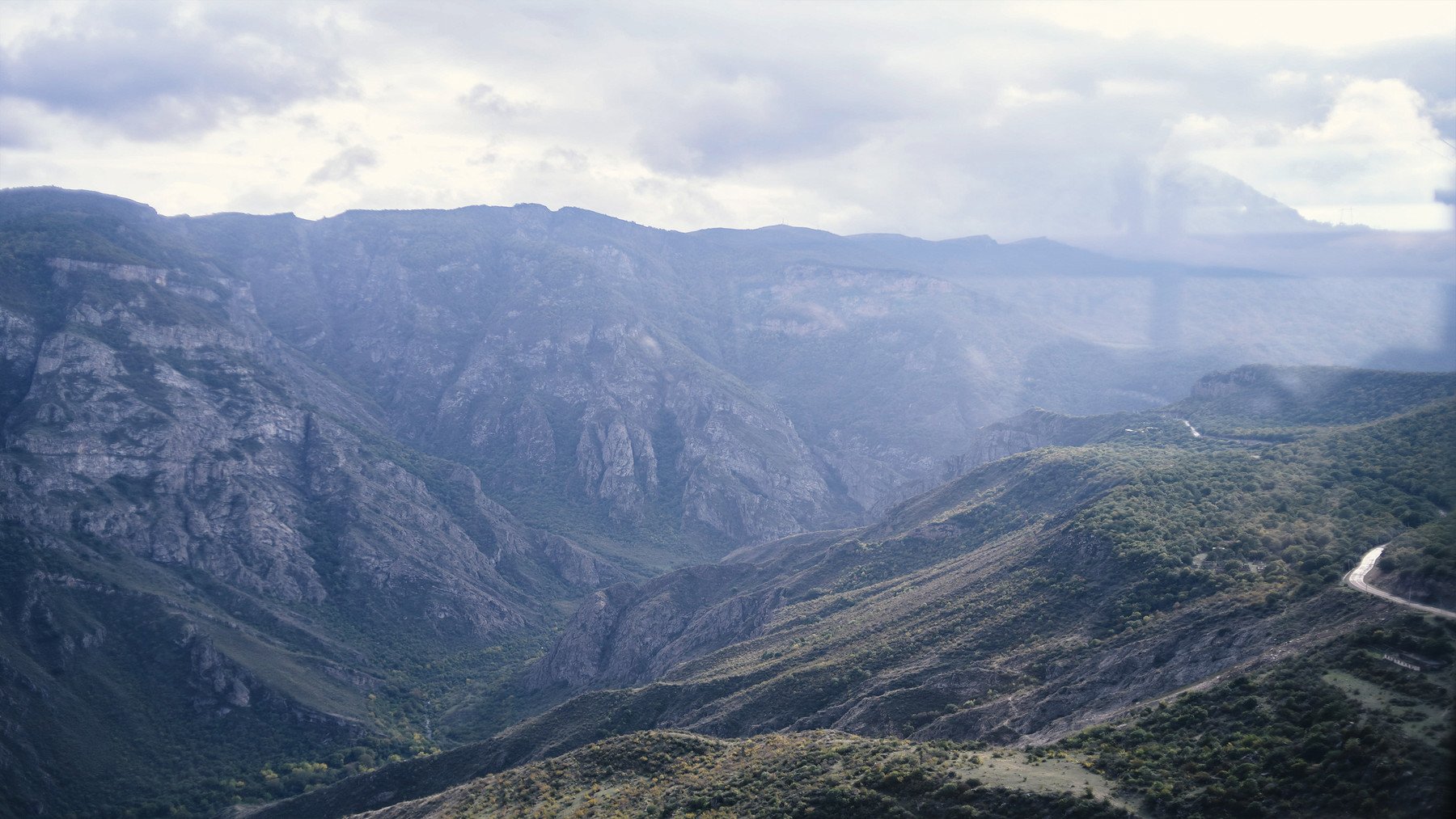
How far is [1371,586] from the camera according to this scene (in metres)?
75.6

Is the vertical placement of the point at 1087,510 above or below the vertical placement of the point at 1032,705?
above

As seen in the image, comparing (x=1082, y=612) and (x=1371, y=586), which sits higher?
(x=1371, y=586)

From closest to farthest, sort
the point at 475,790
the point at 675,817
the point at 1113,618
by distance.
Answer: the point at 675,817 → the point at 1113,618 → the point at 475,790

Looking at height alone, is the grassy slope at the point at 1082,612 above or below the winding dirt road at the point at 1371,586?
below

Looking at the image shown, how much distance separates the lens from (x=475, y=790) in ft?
337

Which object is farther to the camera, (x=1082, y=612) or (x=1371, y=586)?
(x=1082, y=612)

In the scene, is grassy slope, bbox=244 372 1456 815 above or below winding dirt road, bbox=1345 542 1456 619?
below

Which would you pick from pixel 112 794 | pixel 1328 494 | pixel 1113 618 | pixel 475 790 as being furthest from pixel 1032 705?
pixel 112 794

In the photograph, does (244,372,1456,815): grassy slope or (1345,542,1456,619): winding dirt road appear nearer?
(1345,542,1456,619): winding dirt road

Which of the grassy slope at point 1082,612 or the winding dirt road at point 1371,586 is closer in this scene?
the winding dirt road at point 1371,586

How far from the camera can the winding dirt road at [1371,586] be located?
65.1 m

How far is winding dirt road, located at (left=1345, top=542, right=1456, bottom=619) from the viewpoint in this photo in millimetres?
65125

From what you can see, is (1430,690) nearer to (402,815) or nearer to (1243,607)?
(1243,607)

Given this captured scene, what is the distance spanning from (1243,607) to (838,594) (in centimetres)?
8368
